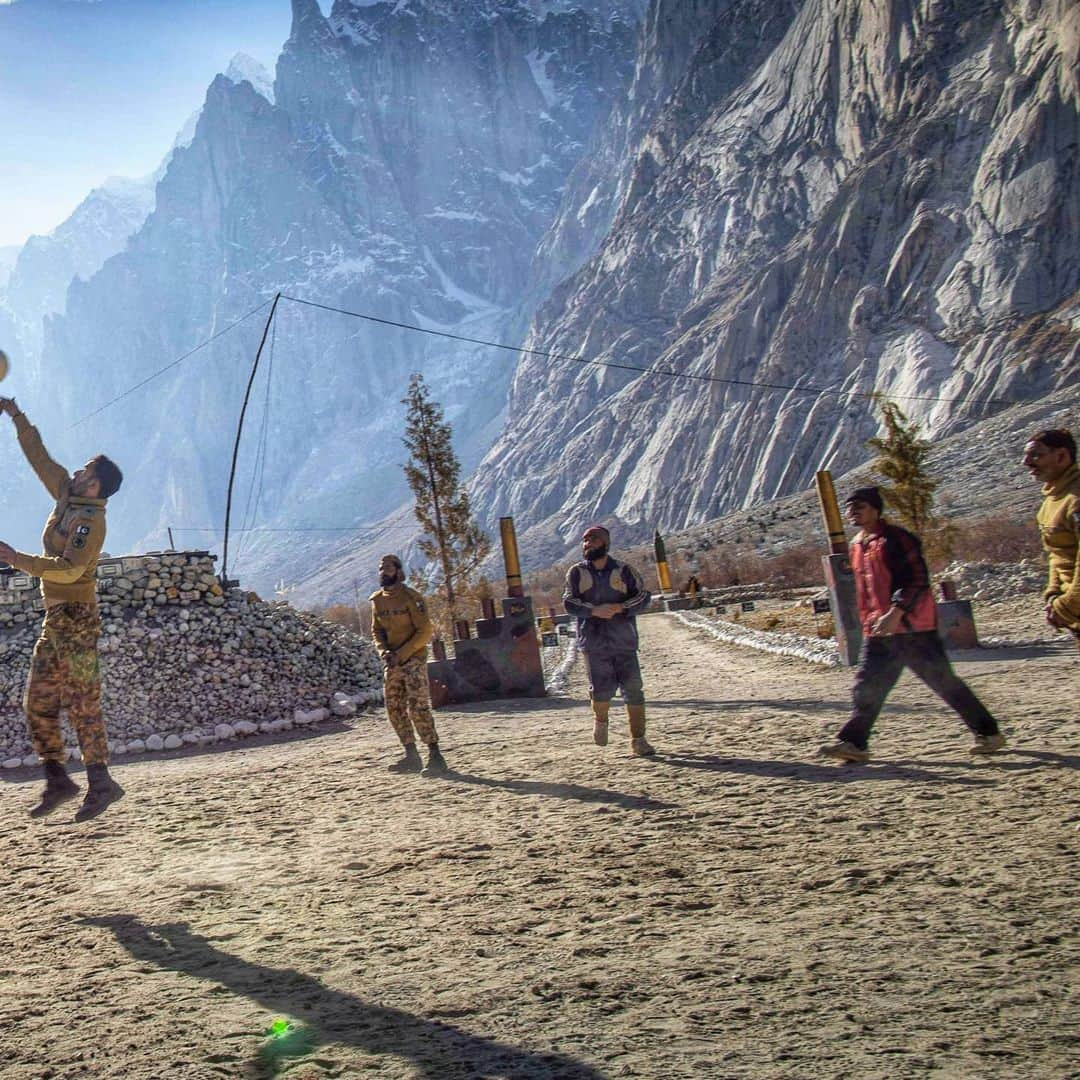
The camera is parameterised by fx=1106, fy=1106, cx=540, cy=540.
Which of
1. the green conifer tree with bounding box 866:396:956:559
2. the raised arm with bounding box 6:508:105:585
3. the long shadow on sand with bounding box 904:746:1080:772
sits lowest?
the long shadow on sand with bounding box 904:746:1080:772

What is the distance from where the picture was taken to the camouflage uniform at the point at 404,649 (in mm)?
7918

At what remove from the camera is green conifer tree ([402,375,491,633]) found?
2005 centimetres

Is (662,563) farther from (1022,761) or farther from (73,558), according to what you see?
(73,558)

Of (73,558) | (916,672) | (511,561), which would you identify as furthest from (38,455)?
(511,561)

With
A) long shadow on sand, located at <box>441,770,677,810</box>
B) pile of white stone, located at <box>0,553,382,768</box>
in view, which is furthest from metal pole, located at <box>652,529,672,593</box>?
long shadow on sand, located at <box>441,770,677,810</box>

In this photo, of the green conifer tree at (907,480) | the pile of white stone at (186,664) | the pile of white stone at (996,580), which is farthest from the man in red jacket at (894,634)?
the green conifer tree at (907,480)

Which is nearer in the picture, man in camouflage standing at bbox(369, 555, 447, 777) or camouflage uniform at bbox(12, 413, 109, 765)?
camouflage uniform at bbox(12, 413, 109, 765)

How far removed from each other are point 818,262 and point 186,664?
76.9 meters

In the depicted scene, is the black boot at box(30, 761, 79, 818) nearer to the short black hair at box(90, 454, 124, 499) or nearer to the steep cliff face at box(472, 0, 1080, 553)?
the short black hair at box(90, 454, 124, 499)

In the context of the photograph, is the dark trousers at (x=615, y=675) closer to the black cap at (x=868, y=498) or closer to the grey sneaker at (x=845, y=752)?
the grey sneaker at (x=845, y=752)

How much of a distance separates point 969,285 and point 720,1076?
2884 inches

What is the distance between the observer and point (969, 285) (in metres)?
68.7

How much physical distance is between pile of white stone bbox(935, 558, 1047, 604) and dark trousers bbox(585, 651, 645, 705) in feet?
41.1

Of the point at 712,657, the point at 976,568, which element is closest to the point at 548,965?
the point at 712,657
